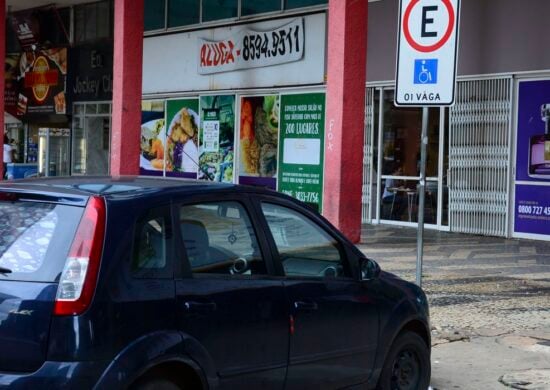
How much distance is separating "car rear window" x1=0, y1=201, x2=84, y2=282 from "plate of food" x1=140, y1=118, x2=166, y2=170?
1781 centimetres

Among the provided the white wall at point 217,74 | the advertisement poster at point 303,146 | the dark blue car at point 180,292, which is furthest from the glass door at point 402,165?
the dark blue car at point 180,292

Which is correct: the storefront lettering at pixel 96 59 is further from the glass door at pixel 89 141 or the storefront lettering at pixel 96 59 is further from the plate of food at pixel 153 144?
the plate of food at pixel 153 144

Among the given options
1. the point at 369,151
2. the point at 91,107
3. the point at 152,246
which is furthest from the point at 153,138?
the point at 152,246

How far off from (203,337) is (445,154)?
494 inches

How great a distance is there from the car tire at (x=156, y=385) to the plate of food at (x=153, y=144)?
59.3ft

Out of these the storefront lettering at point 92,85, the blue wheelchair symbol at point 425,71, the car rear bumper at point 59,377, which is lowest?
the car rear bumper at point 59,377

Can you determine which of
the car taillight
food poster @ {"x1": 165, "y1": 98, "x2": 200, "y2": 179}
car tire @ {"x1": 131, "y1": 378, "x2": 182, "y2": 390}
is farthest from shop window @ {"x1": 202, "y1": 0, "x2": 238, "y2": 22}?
car tire @ {"x1": 131, "y1": 378, "x2": 182, "y2": 390}

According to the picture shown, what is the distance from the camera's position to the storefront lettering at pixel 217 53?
19562mm

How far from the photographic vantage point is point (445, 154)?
16031 millimetres

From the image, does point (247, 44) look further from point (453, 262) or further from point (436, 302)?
point (436, 302)

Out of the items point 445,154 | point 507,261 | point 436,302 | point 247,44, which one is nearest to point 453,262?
point 507,261

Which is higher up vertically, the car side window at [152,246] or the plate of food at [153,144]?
the plate of food at [153,144]

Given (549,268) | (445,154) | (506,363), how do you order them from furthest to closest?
(445,154) < (549,268) < (506,363)

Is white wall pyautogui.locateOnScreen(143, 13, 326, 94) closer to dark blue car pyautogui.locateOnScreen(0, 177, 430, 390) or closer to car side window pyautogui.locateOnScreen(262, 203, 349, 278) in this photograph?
car side window pyautogui.locateOnScreen(262, 203, 349, 278)
